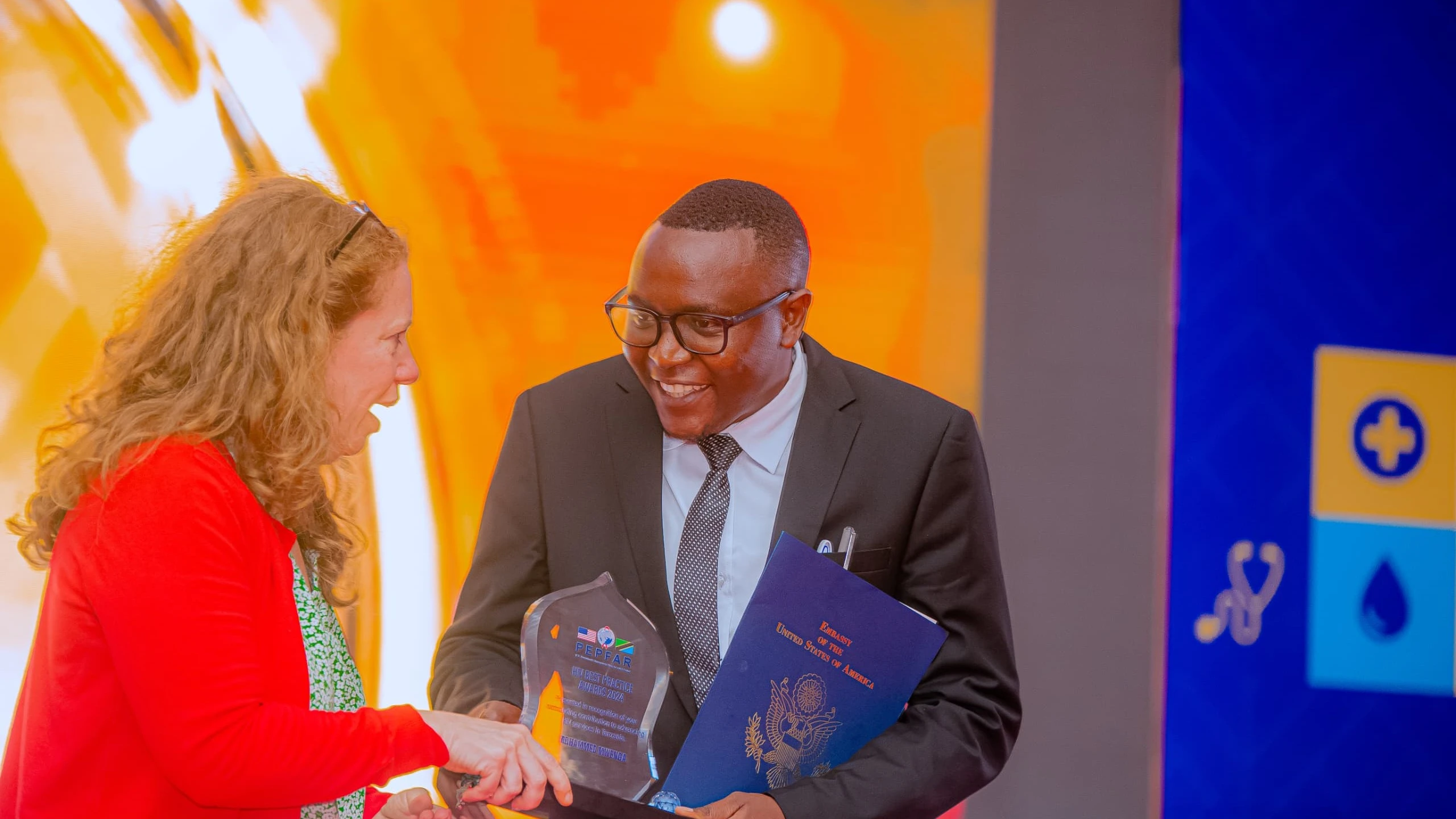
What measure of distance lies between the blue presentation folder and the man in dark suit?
0.13 metres

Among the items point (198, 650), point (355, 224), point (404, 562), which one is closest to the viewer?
point (198, 650)

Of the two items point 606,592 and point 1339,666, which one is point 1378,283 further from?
point 606,592

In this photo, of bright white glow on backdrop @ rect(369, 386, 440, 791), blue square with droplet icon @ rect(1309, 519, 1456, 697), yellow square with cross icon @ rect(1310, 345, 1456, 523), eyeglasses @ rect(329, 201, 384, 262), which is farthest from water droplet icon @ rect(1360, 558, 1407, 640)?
eyeglasses @ rect(329, 201, 384, 262)

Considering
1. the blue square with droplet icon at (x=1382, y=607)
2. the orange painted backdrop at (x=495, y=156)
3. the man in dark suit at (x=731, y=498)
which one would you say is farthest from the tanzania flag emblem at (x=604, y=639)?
the blue square with droplet icon at (x=1382, y=607)

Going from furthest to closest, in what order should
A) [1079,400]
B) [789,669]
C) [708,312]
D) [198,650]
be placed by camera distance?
[1079,400] < [708,312] < [789,669] < [198,650]

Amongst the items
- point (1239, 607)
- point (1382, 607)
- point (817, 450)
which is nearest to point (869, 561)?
point (817, 450)

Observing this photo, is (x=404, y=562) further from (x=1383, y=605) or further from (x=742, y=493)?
(x=1383, y=605)

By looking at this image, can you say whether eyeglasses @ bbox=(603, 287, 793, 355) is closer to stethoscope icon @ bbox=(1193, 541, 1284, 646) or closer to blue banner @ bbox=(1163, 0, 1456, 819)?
blue banner @ bbox=(1163, 0, 1456, 819)

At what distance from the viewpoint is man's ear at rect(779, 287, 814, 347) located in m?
2.05

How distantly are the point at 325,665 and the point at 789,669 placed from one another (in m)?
0.73

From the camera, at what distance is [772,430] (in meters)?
2.10

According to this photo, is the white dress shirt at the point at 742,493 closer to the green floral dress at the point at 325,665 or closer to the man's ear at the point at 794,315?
the man's ear at the point at 794,315

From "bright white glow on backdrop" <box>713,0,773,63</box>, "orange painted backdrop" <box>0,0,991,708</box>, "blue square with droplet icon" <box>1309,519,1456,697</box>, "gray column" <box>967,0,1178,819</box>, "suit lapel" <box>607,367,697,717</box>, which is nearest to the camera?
"suit lapel" <box>607,367,697,717</box>

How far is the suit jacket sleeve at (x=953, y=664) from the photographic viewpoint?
1.87 meters
